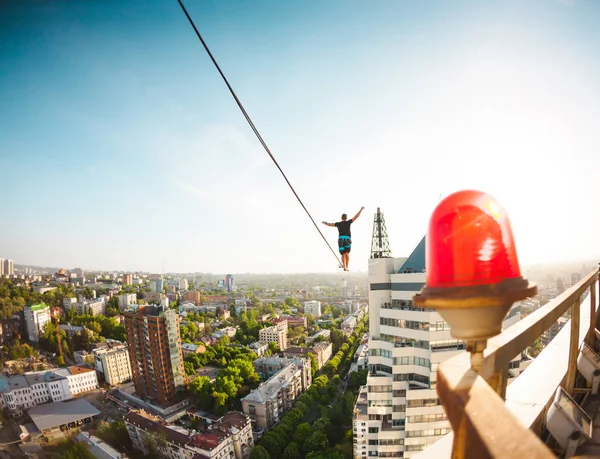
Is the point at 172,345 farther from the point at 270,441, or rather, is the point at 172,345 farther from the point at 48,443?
the point at 270,441

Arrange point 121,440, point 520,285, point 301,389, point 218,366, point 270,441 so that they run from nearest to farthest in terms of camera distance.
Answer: point 520,285 < point 270,441 < point 121,440 < point 301,389 < point 218,366

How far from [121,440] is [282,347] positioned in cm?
2653

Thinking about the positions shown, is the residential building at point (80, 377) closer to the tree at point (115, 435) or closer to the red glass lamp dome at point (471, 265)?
the tree at point (115, 435)

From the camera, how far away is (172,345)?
101ft

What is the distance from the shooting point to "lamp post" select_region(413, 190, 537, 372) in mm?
576

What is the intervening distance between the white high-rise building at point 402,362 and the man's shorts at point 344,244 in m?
4.74

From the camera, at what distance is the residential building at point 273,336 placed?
156ft

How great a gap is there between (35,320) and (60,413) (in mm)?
17423

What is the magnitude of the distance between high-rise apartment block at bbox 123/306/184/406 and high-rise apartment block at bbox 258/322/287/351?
18160mm

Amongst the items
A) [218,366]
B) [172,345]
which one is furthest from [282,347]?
[172,345]

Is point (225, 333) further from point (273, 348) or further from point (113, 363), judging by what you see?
point (113, 363)

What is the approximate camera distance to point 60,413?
87.4 feet

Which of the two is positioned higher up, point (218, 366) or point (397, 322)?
point (397, 322)

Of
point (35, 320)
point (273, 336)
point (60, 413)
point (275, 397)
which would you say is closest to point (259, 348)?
point (273, 336)
